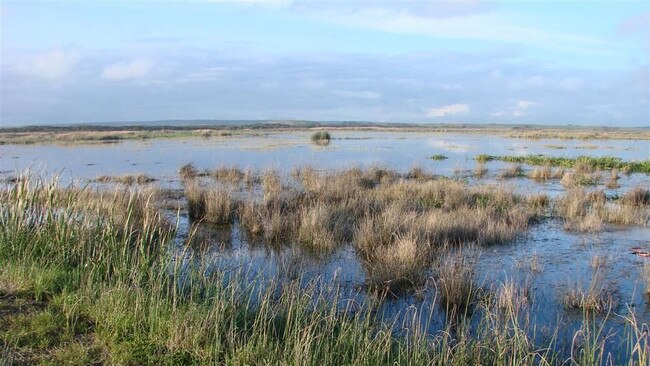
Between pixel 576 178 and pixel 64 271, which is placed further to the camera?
pixel 576 178

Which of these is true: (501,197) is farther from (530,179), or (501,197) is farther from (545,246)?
(530,179)

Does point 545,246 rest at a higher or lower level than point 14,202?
lower

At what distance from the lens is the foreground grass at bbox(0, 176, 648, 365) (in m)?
4.74

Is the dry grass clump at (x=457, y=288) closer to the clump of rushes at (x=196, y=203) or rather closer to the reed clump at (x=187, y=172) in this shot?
the clump of rushes at (x=196, y=203)

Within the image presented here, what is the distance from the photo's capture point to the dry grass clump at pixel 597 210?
502 inches

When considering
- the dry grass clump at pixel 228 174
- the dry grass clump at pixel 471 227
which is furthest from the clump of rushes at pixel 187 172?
the dry grass clump at pixel 471 227

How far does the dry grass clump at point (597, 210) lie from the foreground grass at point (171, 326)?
7.00 metres

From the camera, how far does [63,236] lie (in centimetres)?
737

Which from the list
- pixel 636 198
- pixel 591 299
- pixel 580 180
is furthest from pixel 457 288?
pixel 580 180

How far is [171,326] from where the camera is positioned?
16.8ft

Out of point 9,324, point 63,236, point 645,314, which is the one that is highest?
point 63,236

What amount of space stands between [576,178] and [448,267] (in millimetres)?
16216

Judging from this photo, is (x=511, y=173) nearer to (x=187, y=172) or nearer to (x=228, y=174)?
(x=228, y=174)

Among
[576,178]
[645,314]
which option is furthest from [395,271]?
[576,178]
